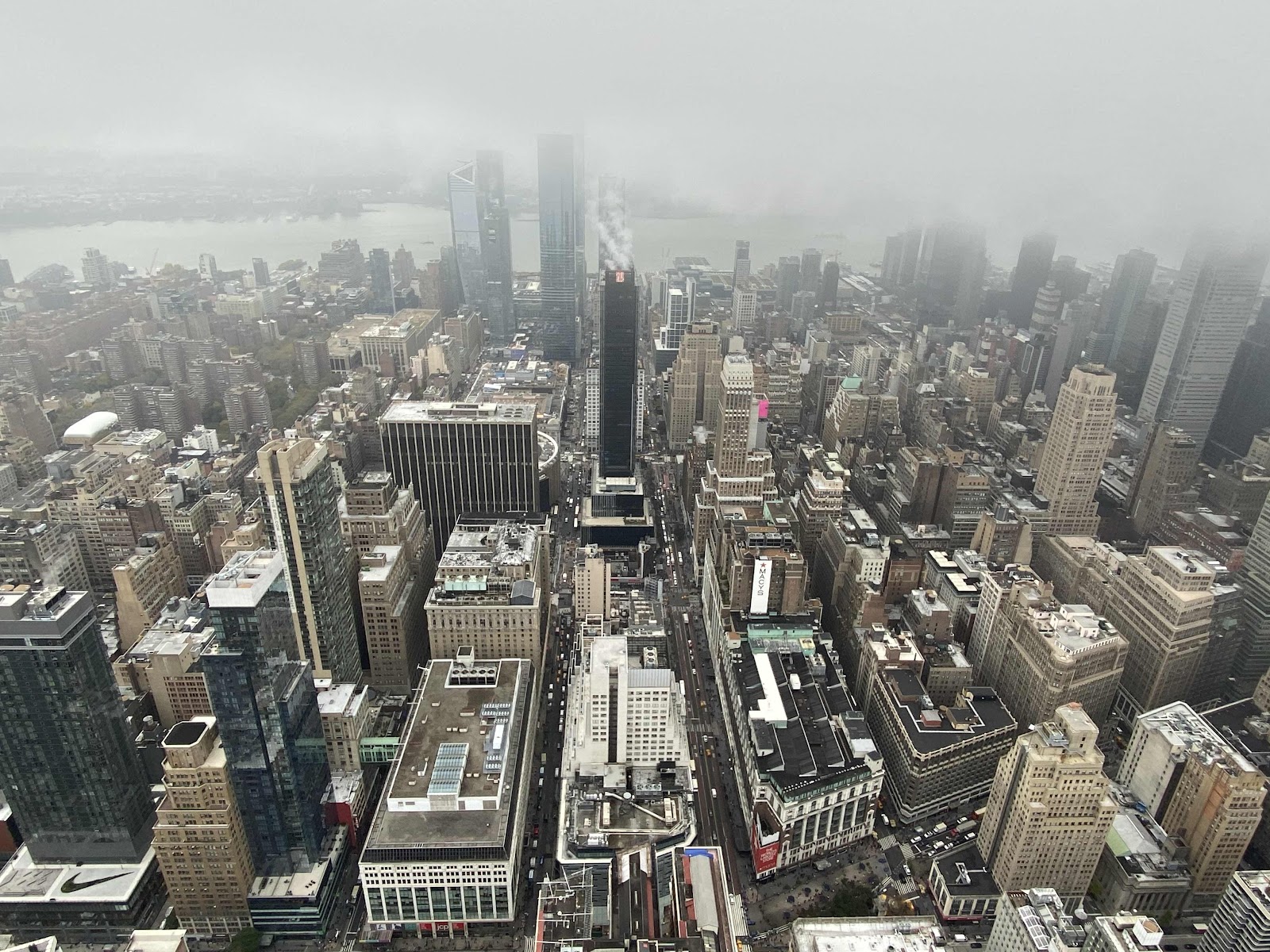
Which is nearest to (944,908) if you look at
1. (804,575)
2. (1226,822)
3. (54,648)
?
(1226,822)

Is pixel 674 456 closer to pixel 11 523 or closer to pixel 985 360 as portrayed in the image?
pixel 985 360

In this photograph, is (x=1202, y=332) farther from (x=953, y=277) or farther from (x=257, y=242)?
(x=257, y=242)

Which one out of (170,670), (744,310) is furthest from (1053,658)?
(744,310)

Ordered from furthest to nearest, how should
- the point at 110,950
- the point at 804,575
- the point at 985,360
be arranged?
the point at 985,360
the point at 804,575
the point at 110,950

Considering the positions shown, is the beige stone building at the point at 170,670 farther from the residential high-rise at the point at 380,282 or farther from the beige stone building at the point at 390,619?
the residential high-rise at the point at 380,282

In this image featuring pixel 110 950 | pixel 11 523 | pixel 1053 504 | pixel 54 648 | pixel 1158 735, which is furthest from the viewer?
pixel 1053 504

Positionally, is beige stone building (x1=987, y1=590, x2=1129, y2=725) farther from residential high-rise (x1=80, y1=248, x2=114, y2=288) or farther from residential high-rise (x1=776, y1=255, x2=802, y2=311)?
residential high-rise (x1=80, y1=248, x2=114, y2=288)
